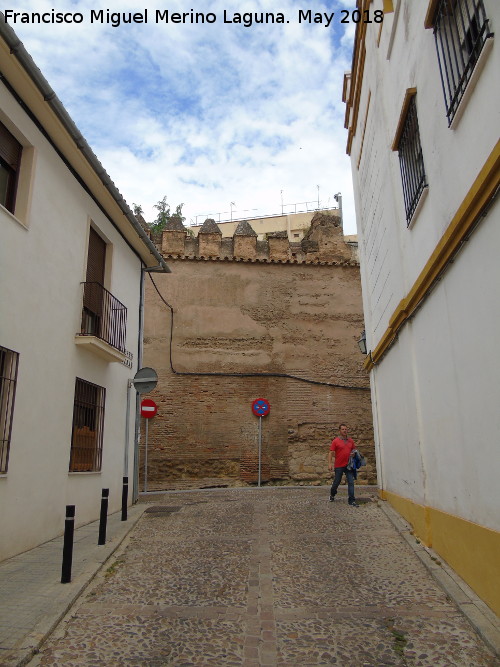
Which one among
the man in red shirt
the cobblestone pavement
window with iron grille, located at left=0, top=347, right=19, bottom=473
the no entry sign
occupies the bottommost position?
the cobblestone pavement

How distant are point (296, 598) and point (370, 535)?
261cm

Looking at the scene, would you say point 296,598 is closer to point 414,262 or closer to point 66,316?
point 414,262

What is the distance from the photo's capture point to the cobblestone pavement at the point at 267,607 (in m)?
3.42

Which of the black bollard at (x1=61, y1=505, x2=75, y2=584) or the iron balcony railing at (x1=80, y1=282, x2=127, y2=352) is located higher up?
the iron balcony railing at (x1=80, y1=282, x2=127, y2=352)

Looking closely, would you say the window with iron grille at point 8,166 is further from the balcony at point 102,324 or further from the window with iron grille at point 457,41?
the window with iron grille at point 457,41

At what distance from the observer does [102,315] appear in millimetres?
9289

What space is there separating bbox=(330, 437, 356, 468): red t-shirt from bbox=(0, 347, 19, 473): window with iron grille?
18.9ft

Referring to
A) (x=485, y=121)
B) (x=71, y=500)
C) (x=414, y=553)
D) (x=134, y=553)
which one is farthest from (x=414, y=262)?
(x=71, y=500)

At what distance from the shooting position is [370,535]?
6754 millimetres

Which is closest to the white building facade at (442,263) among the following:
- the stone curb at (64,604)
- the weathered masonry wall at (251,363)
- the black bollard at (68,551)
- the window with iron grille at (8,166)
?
the stone curb at (64,604)

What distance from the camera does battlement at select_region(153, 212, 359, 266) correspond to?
55.7ft

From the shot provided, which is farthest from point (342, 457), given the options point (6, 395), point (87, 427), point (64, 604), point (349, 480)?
point (64, 604)

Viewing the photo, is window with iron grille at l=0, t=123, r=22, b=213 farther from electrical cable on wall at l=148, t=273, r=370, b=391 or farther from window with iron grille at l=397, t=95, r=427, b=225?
→ electrical cable on wall at l=148, t=273, r=370, b=391

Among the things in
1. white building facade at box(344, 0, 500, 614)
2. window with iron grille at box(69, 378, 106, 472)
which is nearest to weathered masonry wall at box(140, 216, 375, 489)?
window with iron grille at box(69, 378, 106, 472)
